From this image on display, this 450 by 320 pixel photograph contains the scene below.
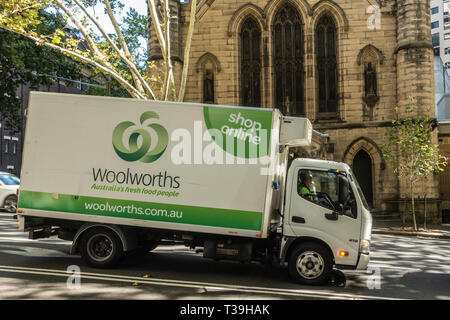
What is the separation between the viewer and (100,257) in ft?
26.2

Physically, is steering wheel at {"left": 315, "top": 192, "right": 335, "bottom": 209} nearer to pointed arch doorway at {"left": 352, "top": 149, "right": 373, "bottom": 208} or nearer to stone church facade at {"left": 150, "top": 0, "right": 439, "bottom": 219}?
stone church facade at {"left": 150, "top": 0, "right": 439, "bottom": 219}

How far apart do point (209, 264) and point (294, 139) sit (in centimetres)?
323

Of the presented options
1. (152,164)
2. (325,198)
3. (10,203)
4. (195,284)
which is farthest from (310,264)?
(10,203)

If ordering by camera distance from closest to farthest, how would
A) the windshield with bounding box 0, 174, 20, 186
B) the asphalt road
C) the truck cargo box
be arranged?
the asphalt road
the truck cargo box
the windshield with bounding box 0, 174, 20, 186

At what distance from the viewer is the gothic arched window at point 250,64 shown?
24.5m

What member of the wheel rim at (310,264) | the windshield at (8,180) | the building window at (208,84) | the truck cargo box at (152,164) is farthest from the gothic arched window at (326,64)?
the wheel rim at (310,264)

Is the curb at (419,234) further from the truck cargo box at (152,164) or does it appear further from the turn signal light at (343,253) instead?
the truck cargo box at (152,164)

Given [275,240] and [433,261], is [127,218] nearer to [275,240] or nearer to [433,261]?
[275,240]

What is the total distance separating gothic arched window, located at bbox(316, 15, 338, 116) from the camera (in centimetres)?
2386

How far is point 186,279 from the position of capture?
Result: 24.6 ft

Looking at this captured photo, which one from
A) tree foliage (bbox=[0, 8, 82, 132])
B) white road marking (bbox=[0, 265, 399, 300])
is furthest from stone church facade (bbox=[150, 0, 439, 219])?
white road marking (bbox=[0, 265, 399, 300])

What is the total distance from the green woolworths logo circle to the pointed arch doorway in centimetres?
1740

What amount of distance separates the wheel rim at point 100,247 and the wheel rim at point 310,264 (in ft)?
11.3

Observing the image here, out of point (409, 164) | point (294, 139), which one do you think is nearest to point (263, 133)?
point (294, 139)
